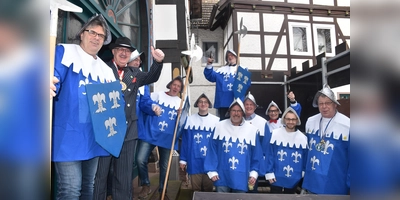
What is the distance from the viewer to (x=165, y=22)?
20.5ft

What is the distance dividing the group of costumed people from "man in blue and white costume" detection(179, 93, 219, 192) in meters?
0.02

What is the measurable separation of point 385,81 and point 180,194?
4.26m

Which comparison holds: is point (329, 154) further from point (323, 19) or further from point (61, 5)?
point (323, 19)

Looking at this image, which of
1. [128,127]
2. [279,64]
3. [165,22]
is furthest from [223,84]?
[279,64]

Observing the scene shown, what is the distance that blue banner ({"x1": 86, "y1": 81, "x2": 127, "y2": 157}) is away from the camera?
177cm

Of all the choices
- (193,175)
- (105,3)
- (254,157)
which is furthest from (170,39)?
(254,157)

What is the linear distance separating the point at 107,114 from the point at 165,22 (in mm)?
4801

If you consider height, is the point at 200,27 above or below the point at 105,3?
above

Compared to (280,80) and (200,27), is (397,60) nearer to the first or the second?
(280,80)

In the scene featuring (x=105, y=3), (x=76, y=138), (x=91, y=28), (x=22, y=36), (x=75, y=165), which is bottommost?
(x=75, y=165)

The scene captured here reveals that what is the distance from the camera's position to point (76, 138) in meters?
1.72

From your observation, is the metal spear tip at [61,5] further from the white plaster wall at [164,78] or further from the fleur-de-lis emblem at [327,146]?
the white plaster wall at [164,78]

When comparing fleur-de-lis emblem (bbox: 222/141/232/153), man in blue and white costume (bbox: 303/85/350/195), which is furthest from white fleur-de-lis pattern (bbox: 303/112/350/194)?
fleur-de-lis emblem (bbox: 222/141/232/153)

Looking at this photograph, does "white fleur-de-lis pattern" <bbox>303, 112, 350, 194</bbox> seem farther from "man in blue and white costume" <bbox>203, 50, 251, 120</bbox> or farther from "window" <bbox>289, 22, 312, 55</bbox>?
"window" <bbox>289, 22, 312, 55</bbox>
